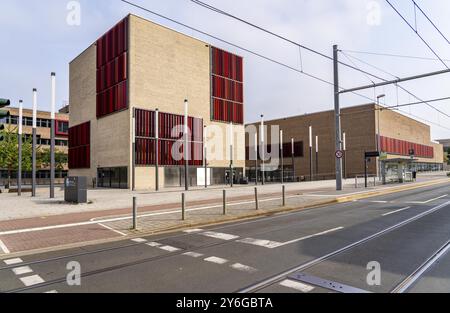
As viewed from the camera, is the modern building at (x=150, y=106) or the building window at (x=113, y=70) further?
the building window at (x=113, y=70)

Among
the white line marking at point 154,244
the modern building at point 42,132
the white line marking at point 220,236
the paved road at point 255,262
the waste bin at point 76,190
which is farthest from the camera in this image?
the modern building at point 42,132

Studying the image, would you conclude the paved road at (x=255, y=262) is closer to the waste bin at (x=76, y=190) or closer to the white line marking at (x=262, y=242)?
the white line marking at (x=262, y=242)

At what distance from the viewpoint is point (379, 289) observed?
183 inches

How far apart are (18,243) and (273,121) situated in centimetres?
6569

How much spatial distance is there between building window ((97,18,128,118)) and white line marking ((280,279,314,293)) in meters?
33.1

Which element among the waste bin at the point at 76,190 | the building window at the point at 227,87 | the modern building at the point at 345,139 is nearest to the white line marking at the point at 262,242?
the waste bin at the point at 76,190

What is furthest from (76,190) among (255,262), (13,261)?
(255,262)

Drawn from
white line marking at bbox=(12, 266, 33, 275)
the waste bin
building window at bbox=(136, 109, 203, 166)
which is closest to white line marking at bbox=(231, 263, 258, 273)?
white line marking at bbox=(12, 266, 33, 275)

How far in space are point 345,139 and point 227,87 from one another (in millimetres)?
25760

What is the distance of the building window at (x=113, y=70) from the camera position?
35.7m

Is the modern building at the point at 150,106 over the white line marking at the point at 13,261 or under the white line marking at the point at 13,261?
over

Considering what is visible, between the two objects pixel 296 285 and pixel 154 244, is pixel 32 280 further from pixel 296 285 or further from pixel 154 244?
pixel 296 285

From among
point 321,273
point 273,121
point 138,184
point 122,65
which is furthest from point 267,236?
point 273,121

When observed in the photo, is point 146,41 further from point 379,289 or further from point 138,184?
point 379,289
